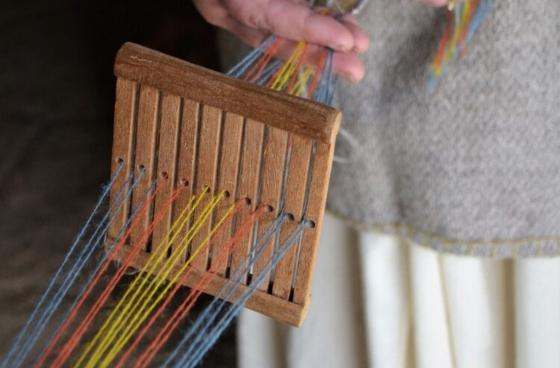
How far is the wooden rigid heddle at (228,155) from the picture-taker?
1.72 feet

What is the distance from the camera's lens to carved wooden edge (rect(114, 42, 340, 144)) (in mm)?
511

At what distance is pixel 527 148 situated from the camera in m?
0.70

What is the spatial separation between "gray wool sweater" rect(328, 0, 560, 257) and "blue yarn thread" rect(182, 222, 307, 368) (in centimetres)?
22

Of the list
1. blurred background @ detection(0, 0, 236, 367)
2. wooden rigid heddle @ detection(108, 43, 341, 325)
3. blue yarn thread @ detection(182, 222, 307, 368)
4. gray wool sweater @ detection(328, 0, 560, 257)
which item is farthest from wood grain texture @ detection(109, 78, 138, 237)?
blurred background @ detection(0, 0, 236, 367)

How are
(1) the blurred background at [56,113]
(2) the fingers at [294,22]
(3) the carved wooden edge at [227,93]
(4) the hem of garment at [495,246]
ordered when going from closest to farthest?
(3) the carved wooden edge at [227,93] → (2) the fingers at [294,22] → (4) the hem of garment at [495,246] → (1) the blurred background at [56,113]

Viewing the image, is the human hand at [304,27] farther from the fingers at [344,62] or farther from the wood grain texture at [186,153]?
the wood grain texture at [186,153]

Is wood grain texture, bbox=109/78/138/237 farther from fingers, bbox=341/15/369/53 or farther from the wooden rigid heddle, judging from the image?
fingers, bbox=341/15/369/53

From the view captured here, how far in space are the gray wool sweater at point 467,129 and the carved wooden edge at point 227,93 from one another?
21 centimetres

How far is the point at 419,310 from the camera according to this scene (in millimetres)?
867

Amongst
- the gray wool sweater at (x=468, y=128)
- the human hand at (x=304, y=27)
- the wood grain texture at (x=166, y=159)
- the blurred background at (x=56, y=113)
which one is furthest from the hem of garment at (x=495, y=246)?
the blurred background at (x=56, y=113)

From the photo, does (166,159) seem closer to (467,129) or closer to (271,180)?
(271,180)

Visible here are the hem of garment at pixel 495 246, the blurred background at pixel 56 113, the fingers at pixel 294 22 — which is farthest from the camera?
the blurred background at pixel 56 113

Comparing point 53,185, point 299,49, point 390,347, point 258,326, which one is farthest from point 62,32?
point 299,49

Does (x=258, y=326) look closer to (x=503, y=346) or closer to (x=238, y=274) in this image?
(x=503, y=346)
